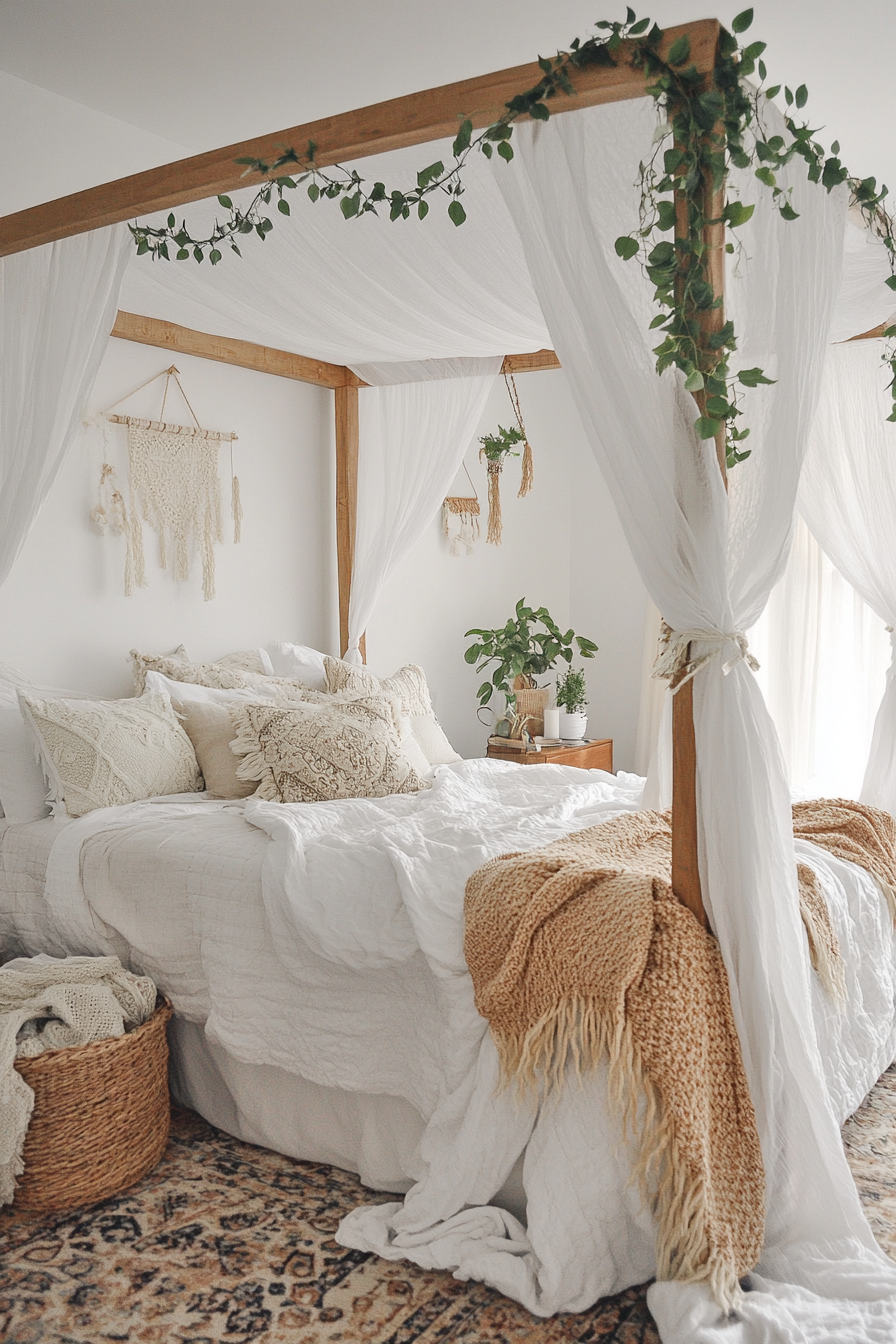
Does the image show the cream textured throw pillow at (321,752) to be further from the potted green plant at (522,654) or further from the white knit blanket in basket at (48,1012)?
the potted green plant at (522,654)

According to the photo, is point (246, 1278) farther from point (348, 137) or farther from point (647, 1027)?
point (348, 137)

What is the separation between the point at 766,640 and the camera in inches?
214

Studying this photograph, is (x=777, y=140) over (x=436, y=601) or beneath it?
over

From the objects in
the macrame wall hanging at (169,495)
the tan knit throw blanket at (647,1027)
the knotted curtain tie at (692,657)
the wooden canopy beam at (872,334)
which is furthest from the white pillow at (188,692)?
the wooden canopy beam at (872,334)

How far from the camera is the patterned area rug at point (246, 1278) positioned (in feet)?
6.37

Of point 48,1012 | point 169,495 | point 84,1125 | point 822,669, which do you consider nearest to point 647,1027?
point 84,1125

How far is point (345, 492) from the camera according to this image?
4.72 metres

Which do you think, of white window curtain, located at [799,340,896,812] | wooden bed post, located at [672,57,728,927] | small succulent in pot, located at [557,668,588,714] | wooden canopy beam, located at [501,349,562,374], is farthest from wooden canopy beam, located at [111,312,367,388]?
wooden bed post, located at [672,57,728,927]

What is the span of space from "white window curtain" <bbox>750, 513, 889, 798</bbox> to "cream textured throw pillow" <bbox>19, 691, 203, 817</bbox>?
3.09 metres

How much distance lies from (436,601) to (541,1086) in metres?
3.53

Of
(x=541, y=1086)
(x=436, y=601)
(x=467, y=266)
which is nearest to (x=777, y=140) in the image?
(x=467, y=266)

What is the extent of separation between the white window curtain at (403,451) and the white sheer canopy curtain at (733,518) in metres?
2.12

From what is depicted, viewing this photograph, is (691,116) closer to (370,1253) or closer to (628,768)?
(370,1253)

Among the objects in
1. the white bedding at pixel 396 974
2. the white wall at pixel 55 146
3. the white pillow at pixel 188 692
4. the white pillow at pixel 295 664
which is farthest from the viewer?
the white pillow at pixel 295 664
